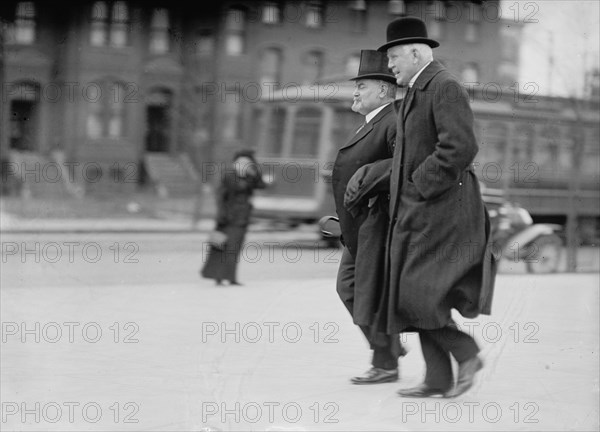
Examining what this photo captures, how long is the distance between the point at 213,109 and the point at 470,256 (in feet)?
80.7

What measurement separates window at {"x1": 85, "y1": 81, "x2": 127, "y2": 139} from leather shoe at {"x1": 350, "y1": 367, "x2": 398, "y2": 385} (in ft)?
97.7

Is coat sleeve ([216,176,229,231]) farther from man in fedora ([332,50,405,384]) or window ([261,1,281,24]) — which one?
window ([261,1,281,24])

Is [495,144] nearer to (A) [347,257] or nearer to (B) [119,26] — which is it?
(A) [347,257]

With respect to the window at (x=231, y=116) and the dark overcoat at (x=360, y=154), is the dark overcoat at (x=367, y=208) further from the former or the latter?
the window at (x=231, y=116)

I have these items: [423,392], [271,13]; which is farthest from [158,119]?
[423,392]

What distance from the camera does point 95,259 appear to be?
1588 cm

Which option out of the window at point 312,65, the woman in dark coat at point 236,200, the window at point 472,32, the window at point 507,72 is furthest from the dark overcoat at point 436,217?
the window at point 312,65

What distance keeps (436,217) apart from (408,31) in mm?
925

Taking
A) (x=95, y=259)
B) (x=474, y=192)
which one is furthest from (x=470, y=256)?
(x=95, y=259)

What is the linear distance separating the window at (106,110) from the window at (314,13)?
815 cm

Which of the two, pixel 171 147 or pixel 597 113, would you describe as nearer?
pixel 597 113

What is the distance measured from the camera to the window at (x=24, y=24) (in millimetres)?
33344

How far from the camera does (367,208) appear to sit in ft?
18.1

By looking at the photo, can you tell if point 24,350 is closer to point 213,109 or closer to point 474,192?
point 474,192
